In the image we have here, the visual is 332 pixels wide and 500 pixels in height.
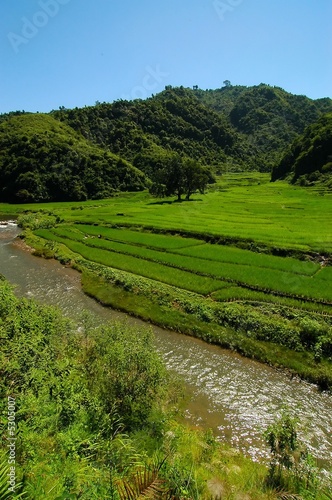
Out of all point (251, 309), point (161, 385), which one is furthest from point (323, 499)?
point (251, 309)

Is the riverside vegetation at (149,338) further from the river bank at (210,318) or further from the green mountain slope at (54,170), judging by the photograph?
the green mountain slope at (54,170)

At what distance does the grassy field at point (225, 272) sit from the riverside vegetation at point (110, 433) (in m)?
7.72

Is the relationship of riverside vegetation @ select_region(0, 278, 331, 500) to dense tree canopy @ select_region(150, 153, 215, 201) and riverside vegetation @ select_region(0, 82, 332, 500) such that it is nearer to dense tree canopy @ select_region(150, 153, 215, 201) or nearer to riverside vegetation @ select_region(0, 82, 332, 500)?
riverside vegetation @ select_region(0, 82, 332, 500)

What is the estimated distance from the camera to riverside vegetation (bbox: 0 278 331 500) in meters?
7.20

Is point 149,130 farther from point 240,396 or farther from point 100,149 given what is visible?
point 240,396

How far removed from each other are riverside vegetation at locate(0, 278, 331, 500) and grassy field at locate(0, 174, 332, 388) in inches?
304

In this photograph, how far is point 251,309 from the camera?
25.1 meters

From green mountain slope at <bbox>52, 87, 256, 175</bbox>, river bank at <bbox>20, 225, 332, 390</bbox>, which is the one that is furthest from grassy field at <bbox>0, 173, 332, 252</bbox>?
green mountain slope at <bbox>52, 87, 256, 175</bbox>

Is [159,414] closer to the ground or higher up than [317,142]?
closer to the ground

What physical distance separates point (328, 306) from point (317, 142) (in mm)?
105555

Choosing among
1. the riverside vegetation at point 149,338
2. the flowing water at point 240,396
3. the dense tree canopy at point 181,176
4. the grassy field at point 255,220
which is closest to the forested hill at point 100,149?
the dense tree canopy at point 181,176

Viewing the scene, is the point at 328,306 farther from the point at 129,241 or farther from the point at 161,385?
the point at 129,241

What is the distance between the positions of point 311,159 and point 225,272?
98.2m

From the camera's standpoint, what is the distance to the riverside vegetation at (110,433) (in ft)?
23.6
